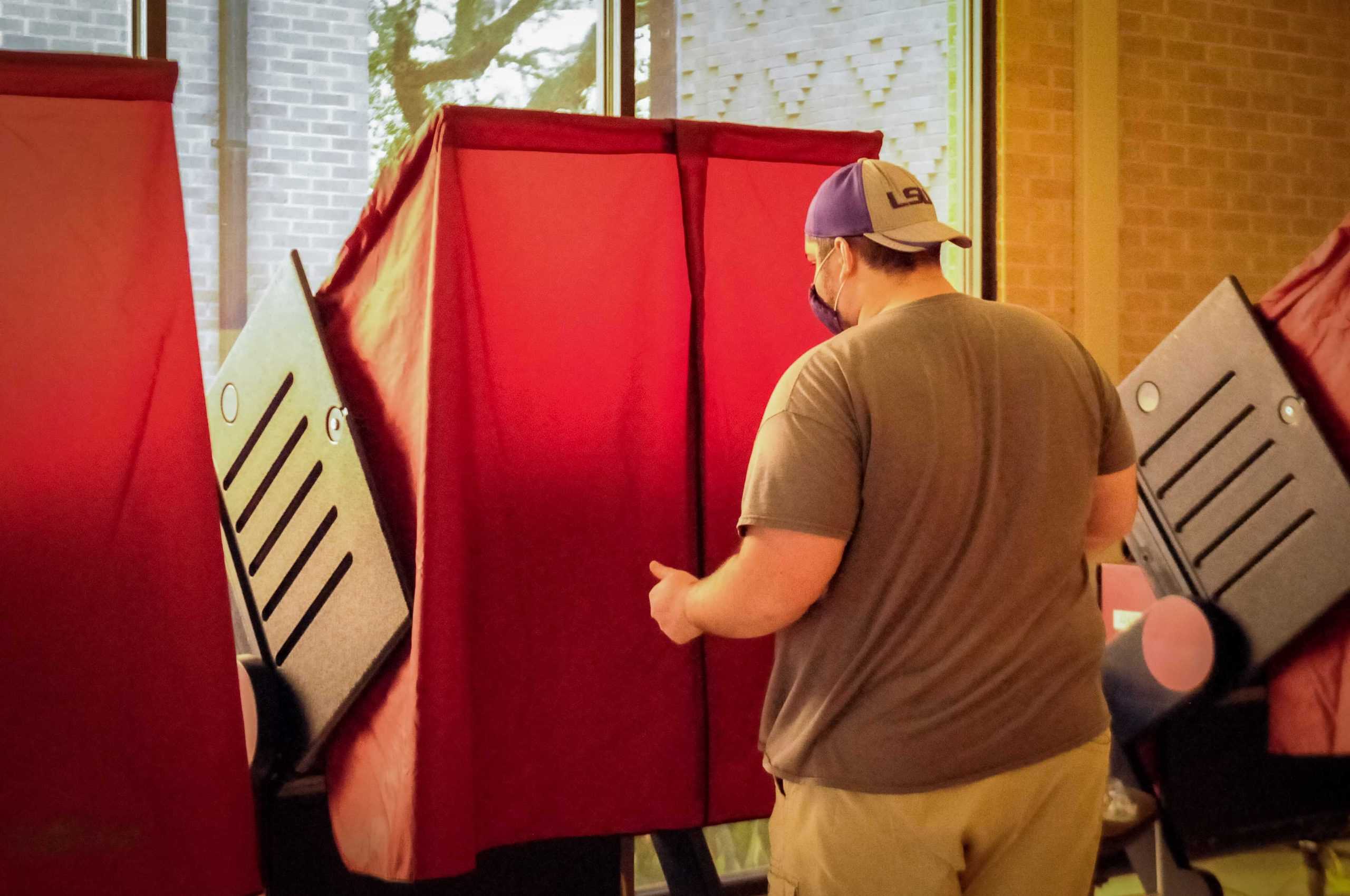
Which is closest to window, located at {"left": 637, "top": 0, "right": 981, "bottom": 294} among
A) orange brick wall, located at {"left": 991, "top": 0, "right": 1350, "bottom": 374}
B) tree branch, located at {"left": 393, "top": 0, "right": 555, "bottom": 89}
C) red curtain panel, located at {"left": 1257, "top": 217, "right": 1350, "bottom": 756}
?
orange brick wall, located at {"left": 991, "top": 0, "right": 1350, "bottom": 374}

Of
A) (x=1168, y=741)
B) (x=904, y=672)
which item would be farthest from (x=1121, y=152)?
(x=904, y=672)

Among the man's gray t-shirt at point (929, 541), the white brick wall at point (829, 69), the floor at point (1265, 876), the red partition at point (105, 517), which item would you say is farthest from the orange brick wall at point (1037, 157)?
the red partition at point (105, 517)

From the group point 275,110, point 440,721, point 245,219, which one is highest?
point 275,110

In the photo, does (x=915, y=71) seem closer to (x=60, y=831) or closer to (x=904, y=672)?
(x=904, y=672)

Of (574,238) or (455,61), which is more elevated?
(455,61)

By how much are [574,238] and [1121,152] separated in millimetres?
Answer: 2612

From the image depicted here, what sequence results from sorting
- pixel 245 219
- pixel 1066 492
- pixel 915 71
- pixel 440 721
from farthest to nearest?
1. pixel 915 71
2. pixel 245 219
3. pixel 440 721
4. pixel 1066 492

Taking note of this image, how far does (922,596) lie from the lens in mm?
1325

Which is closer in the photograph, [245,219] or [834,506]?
[834,506]

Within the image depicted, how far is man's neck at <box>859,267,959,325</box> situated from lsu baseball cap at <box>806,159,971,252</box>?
0.11 feet

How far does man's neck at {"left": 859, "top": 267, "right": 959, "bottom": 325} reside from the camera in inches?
55.8

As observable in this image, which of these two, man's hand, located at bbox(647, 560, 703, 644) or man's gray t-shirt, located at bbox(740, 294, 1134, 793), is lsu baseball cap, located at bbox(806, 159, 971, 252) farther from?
man's hand, located at bbox(647, 560, 703, 644)

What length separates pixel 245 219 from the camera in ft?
8.93

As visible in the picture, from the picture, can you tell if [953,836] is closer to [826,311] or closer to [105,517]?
[826,311]
